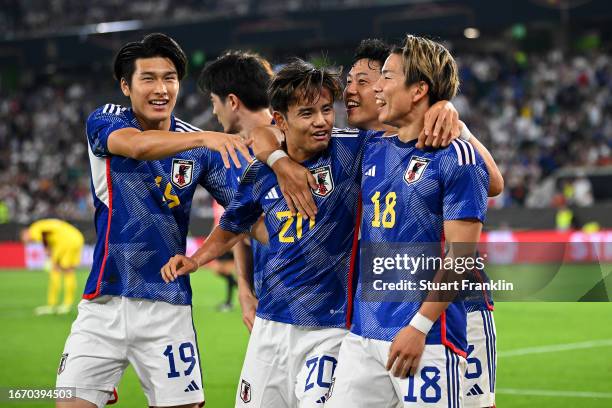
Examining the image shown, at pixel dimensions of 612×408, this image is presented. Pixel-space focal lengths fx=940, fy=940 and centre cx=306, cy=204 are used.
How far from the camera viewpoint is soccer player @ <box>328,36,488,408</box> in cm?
366

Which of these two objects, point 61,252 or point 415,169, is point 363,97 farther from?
point 61,252

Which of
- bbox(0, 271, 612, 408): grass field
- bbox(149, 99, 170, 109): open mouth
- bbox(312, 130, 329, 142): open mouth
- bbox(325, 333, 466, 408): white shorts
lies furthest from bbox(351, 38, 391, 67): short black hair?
bbox(0, 271, 612, 408): grass field

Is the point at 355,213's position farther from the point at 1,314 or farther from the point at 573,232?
the point at 573,232

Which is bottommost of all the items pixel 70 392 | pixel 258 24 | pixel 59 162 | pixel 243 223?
pixel 70 392

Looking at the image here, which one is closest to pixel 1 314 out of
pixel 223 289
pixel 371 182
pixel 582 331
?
pixel 223 289

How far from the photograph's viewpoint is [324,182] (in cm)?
428

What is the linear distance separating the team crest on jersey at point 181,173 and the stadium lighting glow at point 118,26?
31384 millimetres

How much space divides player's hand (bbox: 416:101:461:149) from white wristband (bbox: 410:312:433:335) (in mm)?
696

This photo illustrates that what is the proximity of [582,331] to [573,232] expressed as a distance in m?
8.16

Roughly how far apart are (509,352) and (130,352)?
7.14 meters

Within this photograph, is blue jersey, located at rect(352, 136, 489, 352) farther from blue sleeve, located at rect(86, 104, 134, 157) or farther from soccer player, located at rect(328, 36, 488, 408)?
blue sleeve, located at rect(86, 104, 134, 157)

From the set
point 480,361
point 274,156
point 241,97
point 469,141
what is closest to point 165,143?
point 274,156

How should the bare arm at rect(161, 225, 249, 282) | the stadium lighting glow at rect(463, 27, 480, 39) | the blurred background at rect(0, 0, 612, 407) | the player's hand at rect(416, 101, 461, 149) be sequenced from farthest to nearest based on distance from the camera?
the stadium lighting glow at rect(463, 27, 480, 39) < the blurred background at rect(0, 0, 612, 407) < the bare arm at rect(161, 225, 249, 282) < the player's hand at rect(416, 101, 461, 149)

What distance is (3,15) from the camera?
38.8 meters
